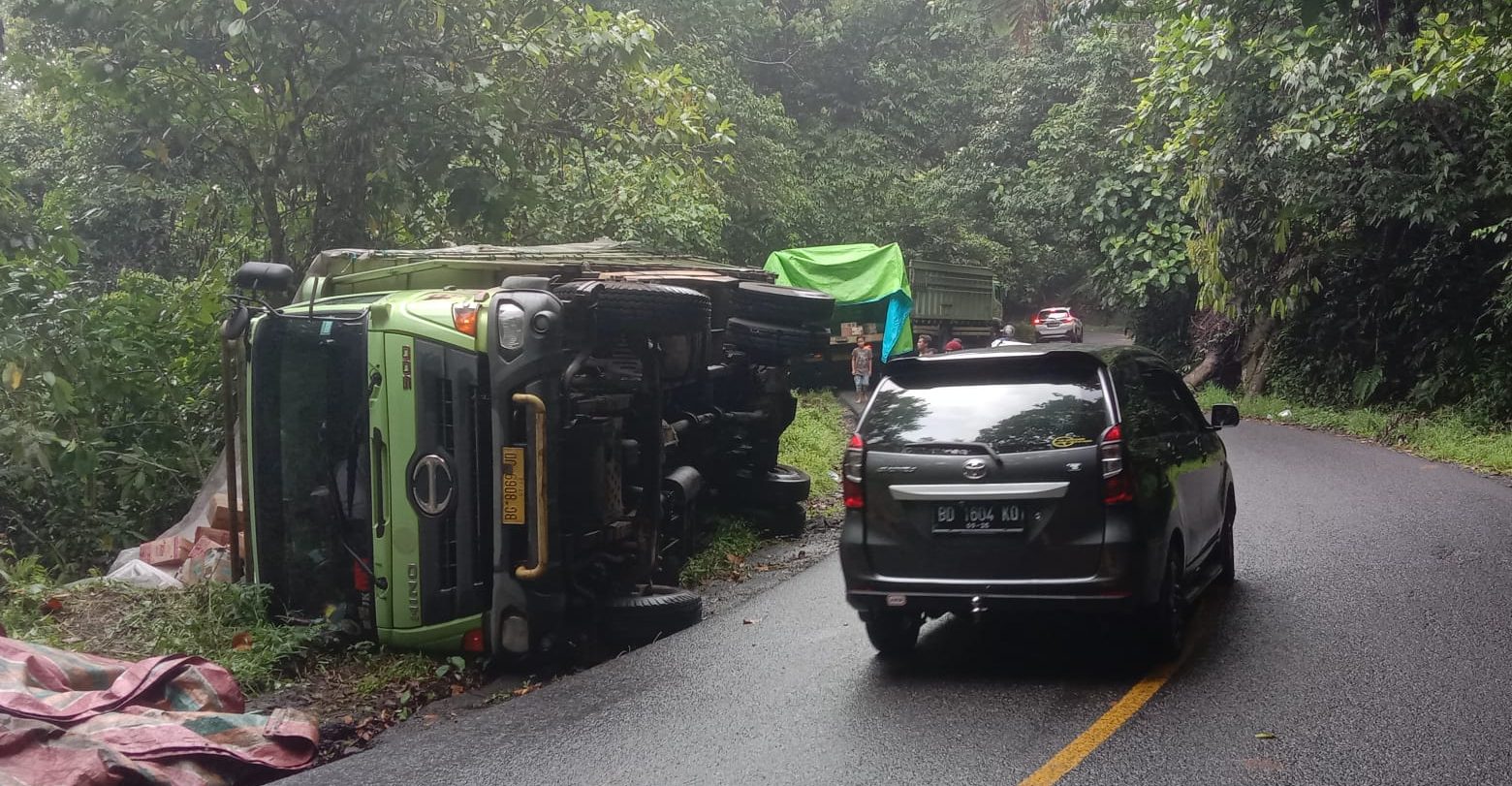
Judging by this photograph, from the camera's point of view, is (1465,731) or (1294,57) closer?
(1465,731)

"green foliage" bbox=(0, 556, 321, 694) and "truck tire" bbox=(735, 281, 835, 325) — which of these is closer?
"green foliage" bbox=(0, 556, 321, 694)

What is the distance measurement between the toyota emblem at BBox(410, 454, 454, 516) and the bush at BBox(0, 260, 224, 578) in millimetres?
3184

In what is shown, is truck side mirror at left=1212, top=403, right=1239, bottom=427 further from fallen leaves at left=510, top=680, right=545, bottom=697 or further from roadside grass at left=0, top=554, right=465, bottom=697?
roadside grass at left=0, top=554, right=465, bottom=697

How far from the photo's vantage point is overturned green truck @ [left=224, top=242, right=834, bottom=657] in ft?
21.8

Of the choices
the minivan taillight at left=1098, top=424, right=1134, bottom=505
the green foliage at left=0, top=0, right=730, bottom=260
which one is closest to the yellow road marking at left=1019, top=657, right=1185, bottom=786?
the minivan taillight at left=1098, top=424, right=1134, bottom=505

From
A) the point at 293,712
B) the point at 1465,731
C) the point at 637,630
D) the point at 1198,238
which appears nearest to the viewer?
the point at 1465,731

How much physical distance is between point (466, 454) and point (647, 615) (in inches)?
62.2

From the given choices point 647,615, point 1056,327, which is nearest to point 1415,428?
point 647,615

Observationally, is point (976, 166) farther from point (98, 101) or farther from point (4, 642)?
point (4, 642)

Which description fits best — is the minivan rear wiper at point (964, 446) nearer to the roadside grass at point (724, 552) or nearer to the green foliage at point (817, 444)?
the roadside grass at point (724, 552)

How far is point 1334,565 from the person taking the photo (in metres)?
8.79

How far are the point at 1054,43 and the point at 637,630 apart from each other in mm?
30762

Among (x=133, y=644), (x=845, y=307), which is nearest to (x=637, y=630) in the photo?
(x=133, y=644)

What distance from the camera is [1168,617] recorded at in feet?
20.9
